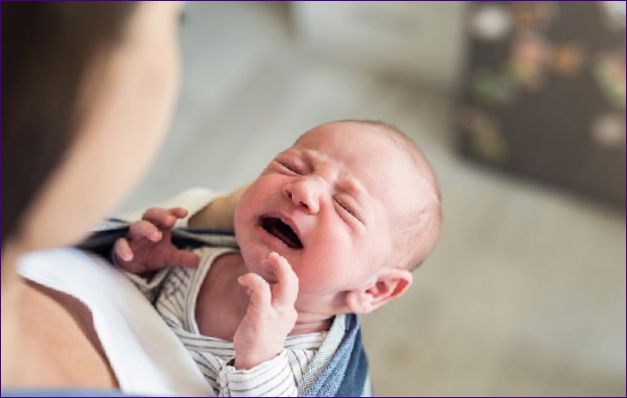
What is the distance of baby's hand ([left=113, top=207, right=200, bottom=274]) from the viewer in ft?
2.07

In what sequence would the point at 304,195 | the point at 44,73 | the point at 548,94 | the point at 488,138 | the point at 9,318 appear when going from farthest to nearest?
the point at 488,138
the point at 548,94
the point at 304,195
the point at 9,318
the point at 44,73

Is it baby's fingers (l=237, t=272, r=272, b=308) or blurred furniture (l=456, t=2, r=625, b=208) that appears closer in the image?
baby's fingers (l=237, t=272, r=272, b=308)

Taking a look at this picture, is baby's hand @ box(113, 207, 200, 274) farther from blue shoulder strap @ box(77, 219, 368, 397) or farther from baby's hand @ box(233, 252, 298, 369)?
baby's hand @ box(233, 252, 298, 369)

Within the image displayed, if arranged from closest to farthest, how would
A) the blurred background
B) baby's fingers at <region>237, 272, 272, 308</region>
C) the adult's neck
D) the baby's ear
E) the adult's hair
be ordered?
the adult's hair < the adult's neck < baby's fingers at <region>237, 272, 272, 308</region> < the baby's ear < the blurred background

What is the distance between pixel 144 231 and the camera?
621 millimetres

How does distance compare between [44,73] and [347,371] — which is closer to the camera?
[44,73]

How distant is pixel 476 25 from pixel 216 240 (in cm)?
93

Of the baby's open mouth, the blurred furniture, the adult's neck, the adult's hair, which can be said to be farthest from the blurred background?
the adult's hair

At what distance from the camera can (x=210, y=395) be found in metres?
0.57

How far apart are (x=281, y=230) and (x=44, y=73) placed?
0.31 meters

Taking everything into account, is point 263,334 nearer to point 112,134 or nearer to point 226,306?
point 226,306

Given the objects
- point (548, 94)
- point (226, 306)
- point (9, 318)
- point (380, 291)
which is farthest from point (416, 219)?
point (548, 94)

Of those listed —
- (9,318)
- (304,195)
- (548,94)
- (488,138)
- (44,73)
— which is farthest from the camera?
(488,138)

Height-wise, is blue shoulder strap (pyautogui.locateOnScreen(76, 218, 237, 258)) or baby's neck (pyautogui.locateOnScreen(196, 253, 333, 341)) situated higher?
blue shoulder strap (pyautogui.locateOnScreen(76, 218, 237, 258))
